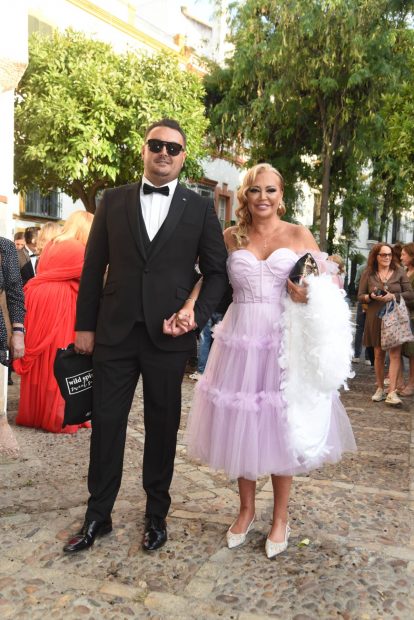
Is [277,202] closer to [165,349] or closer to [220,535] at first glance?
[165,349]

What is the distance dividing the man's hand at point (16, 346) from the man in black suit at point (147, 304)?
1.98ft

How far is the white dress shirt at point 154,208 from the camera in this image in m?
3.30

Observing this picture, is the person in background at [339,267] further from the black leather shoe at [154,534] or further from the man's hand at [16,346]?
the man's hand at [16,346]

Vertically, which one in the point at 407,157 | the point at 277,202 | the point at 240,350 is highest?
the point at 407,157

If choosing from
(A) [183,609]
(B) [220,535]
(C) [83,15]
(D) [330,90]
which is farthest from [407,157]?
(C) [83,15]

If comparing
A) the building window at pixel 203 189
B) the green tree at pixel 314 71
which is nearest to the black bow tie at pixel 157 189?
the green tree at pixel 314 71

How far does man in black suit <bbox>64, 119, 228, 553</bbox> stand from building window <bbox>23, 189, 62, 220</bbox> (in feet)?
57.7

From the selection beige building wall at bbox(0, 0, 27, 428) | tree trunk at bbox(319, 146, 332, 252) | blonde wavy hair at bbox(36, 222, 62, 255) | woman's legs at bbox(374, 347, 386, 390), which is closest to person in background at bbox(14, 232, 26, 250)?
blonde wavy hair at bbox(36, 222, 62, 255)

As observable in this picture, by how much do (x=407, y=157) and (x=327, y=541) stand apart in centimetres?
824

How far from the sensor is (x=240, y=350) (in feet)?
11.2

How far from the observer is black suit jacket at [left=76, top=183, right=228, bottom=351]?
322cm

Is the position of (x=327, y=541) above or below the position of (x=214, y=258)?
below

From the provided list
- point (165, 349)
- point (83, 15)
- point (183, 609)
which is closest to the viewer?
point (183, 609)

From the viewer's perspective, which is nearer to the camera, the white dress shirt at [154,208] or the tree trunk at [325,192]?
the white dress shirt at [154,208]
